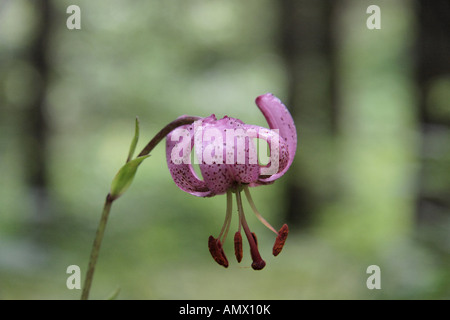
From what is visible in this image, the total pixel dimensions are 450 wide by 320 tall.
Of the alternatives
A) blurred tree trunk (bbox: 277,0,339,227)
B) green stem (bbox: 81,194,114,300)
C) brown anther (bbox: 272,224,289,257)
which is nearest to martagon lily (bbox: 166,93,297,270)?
brown anther (bbox: 272,224,289,257)

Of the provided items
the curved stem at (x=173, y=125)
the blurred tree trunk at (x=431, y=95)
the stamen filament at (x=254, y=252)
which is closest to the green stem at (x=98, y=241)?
the curved stem at (x=173, y=125)

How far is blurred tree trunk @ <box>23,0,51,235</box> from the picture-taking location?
438cm

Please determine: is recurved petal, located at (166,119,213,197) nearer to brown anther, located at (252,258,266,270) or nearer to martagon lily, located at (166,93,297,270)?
martagon lily, located at (166,93,297,270)

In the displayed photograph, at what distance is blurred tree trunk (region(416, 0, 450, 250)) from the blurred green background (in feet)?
0.04

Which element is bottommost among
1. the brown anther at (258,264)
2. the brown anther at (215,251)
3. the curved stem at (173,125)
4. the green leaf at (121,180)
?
the brown anther at (258,264)

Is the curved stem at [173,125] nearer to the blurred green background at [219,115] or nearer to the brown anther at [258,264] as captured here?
the brown anther at [258,264]

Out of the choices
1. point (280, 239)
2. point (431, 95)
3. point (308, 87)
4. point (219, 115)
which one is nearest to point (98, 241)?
point (280, 239)

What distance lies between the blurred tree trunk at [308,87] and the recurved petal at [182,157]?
3.07 metres

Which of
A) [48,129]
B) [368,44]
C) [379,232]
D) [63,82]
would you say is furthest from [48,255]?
[368,44]

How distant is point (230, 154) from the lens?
2.73ft

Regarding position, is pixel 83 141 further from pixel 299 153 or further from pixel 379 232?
pixel 379 232

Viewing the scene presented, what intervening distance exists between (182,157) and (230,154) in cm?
10

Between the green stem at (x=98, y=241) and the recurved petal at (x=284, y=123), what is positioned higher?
the recurved petal at (x=284, y=123)

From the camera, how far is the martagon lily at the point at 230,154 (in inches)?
32.4
